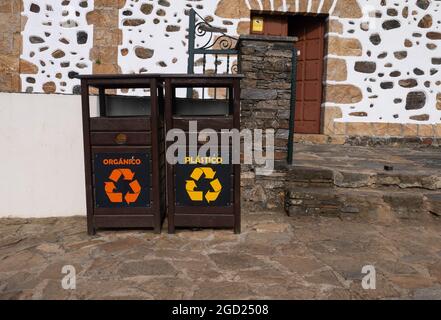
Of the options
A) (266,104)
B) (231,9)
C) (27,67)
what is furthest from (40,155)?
(231,9)

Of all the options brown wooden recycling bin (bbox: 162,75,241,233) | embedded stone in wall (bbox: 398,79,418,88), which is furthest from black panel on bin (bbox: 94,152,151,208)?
embedded stone in wall (bbox: 398,79,418,88)

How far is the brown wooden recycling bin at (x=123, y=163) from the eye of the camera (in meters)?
3.14

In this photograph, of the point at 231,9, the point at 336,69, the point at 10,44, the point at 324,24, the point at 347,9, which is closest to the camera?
the point at 10,44

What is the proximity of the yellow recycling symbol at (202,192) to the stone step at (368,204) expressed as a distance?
3.06 ft

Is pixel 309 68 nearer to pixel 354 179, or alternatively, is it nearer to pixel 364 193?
pixel 354 179

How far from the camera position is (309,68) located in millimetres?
6945

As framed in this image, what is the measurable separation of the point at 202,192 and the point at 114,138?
890 millimetres

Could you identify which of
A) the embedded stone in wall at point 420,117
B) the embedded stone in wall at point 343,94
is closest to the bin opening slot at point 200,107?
the embedded stone in wall at point 343,94

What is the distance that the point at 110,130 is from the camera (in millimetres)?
3156

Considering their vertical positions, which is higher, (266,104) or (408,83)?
(408,83)

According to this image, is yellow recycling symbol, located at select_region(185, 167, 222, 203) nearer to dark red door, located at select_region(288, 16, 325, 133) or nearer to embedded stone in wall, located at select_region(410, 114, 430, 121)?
dark red door, located at select_region(288, 16, 325, 133)

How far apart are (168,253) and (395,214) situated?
234cm
